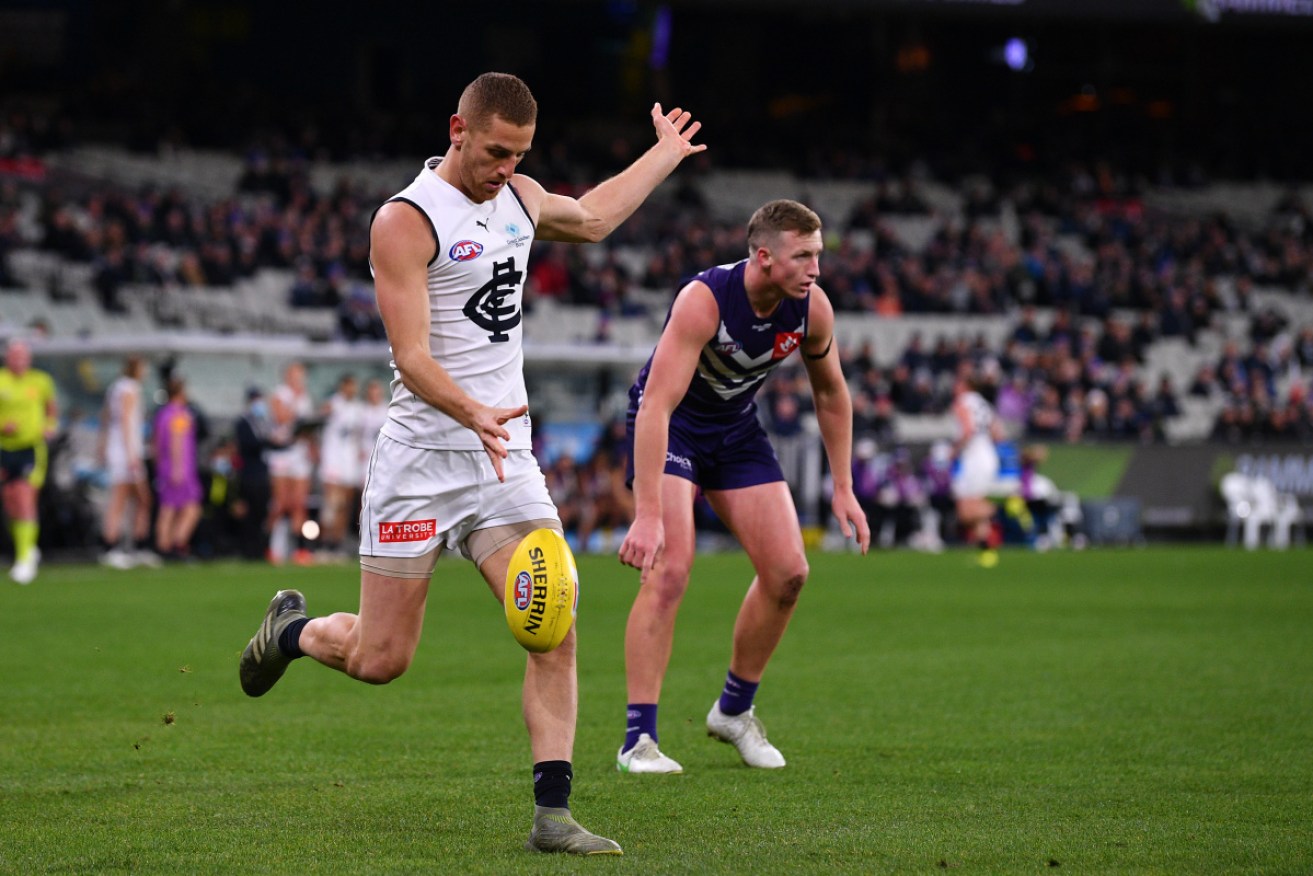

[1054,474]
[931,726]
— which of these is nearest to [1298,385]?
[1054,474]

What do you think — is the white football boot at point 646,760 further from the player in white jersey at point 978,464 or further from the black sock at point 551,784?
the player in white jersey at point 978,464

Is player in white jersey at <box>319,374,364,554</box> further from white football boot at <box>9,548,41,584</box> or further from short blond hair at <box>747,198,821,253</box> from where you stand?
short blond hair at <box>747,198,821,253</box>

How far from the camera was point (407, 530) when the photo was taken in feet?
17.8

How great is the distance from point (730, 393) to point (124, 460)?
41.3 ft

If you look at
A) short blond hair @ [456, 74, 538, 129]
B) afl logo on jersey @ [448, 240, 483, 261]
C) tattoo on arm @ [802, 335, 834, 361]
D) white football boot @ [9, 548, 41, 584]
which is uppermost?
short blond hair @ [456, 74, 538, 129]

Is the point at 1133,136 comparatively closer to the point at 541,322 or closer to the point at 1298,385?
the point at 1298,385

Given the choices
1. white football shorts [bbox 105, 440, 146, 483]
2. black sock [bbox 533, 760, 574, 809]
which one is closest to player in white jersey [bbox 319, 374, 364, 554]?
white football shorts [bbox 105, 440, 146, 483]

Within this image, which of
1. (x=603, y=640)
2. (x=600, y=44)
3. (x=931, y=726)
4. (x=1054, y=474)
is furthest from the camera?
(x=600, y=44)

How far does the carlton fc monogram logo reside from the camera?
5.43 m

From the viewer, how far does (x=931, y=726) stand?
26.0 feet

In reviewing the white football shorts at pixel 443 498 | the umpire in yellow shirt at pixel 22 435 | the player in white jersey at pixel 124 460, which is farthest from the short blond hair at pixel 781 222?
the player in white jersey at pixel 124 460

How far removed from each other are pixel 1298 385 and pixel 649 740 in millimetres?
28742

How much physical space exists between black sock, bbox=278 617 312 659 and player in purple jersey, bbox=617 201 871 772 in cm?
130

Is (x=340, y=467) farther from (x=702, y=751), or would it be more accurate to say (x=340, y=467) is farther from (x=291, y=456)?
(x=702, y=751)
